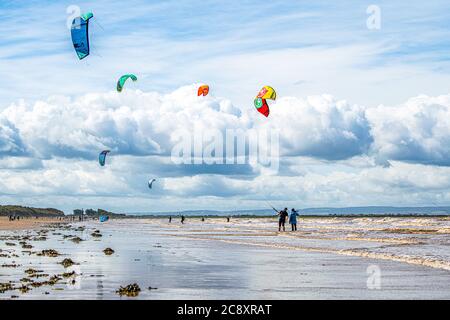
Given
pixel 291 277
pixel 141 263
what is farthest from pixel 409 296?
pixel 141 263

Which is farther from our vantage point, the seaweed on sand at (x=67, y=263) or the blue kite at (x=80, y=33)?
the blue kite at (x=80, y=33)

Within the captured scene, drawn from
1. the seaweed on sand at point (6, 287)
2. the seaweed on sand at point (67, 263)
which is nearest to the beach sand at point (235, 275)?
the seaweed on sand at point (6, 287)

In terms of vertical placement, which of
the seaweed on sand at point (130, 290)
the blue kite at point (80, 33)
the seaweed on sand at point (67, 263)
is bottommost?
the seaweed on sand at point (130, 290)

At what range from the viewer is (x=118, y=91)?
4994 centimetres

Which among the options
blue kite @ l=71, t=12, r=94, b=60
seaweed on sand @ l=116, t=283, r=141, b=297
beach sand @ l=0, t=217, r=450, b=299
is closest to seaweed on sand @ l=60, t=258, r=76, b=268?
beach sand @ l=0, t=217, r=450, b=299

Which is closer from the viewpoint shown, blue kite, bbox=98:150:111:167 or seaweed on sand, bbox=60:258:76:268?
seaweed on sand, bbox=60:258:76:268

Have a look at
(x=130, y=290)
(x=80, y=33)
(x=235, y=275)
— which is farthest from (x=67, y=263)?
(x=80, y=33)

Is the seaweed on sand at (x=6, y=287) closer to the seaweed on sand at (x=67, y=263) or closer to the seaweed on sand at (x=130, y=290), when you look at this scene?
the seaweed on sand at (x=130, y=290)

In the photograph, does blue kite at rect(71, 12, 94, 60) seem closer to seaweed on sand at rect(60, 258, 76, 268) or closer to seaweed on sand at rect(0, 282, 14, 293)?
seaweed on sand at rect(60, 258, 76, 268)

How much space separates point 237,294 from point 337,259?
10.5m

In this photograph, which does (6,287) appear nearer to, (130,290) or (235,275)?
(130,290)

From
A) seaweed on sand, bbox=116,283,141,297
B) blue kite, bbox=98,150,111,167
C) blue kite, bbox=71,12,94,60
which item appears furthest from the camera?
blue kite, bbox=98,150,111,167

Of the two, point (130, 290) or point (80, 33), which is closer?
point (130, 290)

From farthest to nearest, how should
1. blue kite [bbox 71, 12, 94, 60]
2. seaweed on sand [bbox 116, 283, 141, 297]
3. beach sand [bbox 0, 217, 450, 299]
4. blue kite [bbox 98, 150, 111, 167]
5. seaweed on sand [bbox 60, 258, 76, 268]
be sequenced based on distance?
1. blue kite [bbox 98, 150, 111, 167]
2. blue kite [bbox 71, 12, 94, 60]
3. seaweed on sand [bbox 60, 258, 76, 268]
4. beach sand [bbox 0, 217, 450, 299]
5. seaweed on sand [bbox 116, 283, 141, 297]
